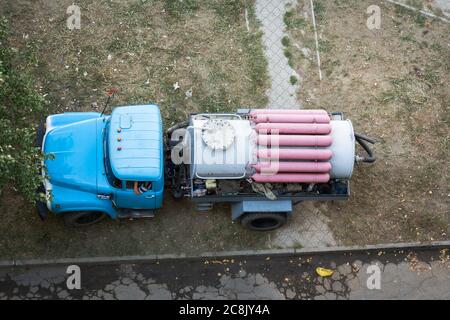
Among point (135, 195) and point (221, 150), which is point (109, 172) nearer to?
point (135, 195)

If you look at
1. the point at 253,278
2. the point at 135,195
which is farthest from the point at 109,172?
the point at 253,278

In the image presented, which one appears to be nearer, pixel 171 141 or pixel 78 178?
pixel 78 178

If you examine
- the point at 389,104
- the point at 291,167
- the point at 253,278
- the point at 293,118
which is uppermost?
the point at 389,104

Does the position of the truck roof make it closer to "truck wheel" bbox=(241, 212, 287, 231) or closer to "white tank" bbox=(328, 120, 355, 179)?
"truck wheel" bbox=(241, 212, 287, 231)

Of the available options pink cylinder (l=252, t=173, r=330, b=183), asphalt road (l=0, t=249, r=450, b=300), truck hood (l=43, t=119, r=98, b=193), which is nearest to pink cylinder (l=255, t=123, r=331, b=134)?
pink cylinder (l=252, t=173, r=330, b=183)

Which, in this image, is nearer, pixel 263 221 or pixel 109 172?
pixel 109 172

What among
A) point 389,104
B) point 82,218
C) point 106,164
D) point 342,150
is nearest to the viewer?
point 342,150
